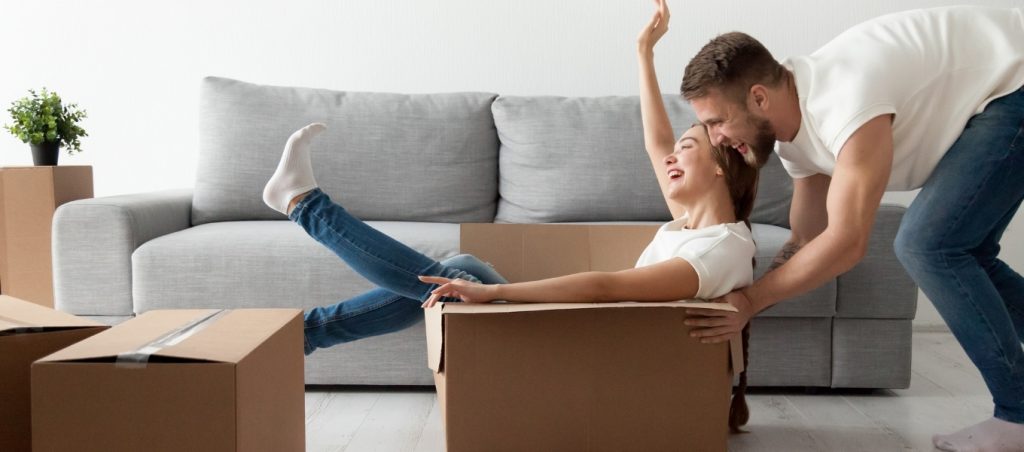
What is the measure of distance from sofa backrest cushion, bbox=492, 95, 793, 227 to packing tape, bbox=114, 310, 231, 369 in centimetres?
139

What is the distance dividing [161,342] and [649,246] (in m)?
0.98

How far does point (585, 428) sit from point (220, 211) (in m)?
1.58

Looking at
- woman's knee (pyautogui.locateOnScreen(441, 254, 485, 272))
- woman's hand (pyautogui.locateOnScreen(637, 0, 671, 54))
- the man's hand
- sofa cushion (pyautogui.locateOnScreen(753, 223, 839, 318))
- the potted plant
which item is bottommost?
sofa cushion (pyautogui.locateOnScreen(753, 223, 839, 318))

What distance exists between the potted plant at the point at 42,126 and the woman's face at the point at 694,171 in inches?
76.6

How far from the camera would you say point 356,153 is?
275 centimetres

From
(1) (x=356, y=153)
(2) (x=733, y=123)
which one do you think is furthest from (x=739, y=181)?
(1) (x=356, y=153)

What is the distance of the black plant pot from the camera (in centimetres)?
278

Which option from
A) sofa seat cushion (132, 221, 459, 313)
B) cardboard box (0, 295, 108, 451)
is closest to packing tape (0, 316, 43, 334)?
cardboard box (0, 295, 108, 451)

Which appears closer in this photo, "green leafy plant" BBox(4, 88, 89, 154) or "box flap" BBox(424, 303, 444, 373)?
"box flap" BBox(424, 303, 444, 373)

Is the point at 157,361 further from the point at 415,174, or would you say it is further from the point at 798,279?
the point at 415,174

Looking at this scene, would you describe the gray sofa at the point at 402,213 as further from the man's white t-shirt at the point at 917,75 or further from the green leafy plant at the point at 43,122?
the man's white t-shirt at the point at 917,75

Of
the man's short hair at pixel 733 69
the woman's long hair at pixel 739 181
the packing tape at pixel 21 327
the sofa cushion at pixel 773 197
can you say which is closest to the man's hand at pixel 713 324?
the woman's long hair at pixel 739 181

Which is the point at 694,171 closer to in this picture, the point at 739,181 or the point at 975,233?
the point at 739,181

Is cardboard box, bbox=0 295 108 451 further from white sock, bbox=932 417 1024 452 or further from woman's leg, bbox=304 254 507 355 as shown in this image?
white sock, bbox=932 417 1024 452
